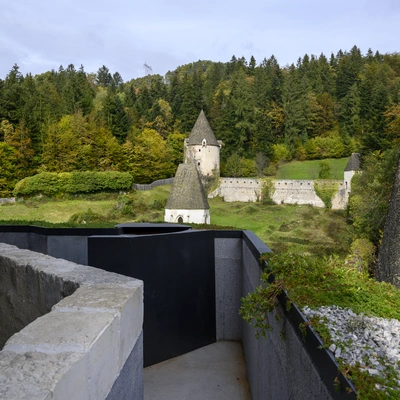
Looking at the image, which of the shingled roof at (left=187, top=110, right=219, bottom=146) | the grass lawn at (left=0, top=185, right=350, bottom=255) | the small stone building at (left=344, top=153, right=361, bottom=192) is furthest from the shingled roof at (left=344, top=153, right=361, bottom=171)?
the shingled roof at (left=187, top=110, right=219, bottom=146)

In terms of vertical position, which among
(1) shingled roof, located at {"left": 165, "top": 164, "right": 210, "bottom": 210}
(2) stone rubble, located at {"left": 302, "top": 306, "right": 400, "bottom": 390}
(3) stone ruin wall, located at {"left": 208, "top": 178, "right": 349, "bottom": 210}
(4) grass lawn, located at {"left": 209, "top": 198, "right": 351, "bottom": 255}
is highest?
(2) stone rubble, located at {"left": 302, "top": 306, "right": 400, "bottom": 390}

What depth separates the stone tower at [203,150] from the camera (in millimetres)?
46312

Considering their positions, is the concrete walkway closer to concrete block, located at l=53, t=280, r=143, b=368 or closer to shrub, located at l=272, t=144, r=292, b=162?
concrete block, located at l=53, t=280, r=143, b=368

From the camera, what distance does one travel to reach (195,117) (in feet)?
195

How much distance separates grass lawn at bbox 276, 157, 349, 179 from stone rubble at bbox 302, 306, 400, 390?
1968 inches

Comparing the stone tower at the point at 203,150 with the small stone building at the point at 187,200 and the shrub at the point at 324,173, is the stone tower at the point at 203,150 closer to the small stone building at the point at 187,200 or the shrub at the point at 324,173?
the shrub at the point at 324,173

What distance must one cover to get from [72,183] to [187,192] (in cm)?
2104

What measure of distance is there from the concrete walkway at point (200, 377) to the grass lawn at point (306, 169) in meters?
46.5

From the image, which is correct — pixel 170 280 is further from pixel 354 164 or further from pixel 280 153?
pixel 280 153

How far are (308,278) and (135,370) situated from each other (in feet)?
4.43

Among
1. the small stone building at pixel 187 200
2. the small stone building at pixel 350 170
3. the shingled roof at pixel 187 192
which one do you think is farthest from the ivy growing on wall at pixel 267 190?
the shingled roof at pixel 187 192

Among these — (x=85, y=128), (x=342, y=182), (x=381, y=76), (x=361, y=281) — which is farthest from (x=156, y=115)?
(x=361, y=281)

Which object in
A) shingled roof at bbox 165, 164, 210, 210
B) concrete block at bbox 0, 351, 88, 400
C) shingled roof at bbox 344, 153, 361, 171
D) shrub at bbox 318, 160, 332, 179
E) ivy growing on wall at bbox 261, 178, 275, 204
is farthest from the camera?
shrub at bbox 318, 160, 332, 179

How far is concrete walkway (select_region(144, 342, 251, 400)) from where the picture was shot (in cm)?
524
